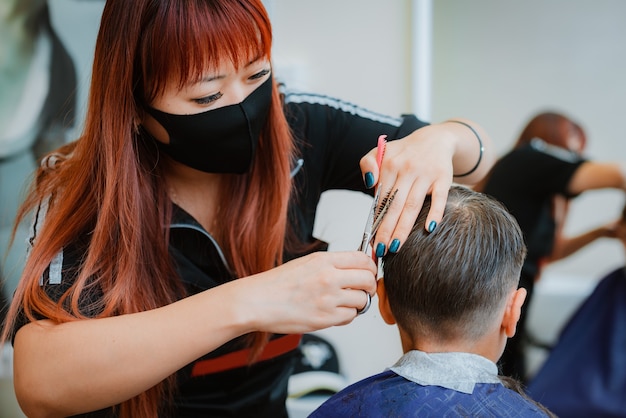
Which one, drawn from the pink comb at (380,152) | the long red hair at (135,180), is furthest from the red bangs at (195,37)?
the pink comb at (380,152)

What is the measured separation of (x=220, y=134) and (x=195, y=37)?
172 mm

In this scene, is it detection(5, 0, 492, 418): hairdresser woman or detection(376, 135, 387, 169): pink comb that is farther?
detection(376, 135, 387, 169): pink comb

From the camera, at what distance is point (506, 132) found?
2.13m

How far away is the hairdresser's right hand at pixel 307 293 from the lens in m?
0.85

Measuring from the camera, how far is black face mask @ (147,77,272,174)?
1.02 metres

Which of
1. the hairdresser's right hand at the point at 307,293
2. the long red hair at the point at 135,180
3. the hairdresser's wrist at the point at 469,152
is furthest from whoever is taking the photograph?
the hairdresser's wrist at the point at 469,152

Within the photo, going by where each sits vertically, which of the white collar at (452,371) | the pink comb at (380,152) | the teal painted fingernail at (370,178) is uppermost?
the pink comb at (380,152)

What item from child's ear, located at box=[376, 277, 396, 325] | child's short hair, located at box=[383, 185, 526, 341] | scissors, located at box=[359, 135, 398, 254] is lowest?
child's ear, located at box=[376, 277, 396, 325]

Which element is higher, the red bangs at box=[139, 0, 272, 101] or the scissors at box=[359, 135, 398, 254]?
the red bangs at box=[139, 0, 272, 101]

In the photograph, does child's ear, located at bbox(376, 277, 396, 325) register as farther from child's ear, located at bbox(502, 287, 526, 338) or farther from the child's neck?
child's ear, located at bbox(502, 287, 526, 338)

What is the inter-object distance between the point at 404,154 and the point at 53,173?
0.66 metres

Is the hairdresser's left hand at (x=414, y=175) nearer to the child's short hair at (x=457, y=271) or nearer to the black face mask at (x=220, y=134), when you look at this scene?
the child's short hair at (x=457, y=271)

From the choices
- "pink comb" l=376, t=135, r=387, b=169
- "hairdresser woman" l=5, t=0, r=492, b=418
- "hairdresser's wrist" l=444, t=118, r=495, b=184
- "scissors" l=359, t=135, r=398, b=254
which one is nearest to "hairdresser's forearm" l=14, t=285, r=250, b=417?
"hairdresser woman" l=5, t=0, r=492, b=418

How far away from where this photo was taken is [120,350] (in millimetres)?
853
